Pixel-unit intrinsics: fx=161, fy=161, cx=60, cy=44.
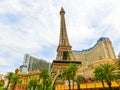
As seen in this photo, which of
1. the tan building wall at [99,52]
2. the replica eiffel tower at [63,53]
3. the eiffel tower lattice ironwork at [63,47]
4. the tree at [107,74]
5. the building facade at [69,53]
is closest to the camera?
the tree at [107,74]

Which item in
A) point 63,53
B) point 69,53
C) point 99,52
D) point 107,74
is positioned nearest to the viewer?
→ point 107,74

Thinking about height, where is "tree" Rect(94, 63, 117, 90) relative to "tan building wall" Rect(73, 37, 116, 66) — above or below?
below

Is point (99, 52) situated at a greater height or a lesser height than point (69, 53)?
greater

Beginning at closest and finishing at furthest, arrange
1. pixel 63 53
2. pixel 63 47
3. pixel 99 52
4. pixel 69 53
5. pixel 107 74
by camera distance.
Result: 1. pixel 107 74
2. pixel 63 47
3. pixel 69 53
4. pixel 63 53
5. pixel 99 52

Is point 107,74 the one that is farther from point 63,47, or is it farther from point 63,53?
point 63,53

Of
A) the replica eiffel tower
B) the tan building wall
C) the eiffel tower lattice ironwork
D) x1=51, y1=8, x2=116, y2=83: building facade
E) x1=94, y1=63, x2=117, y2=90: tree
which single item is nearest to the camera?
x1=94, y1=63, x2=117, y2=90: tree

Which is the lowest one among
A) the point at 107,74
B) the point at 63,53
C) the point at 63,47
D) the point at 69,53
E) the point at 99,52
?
the point at 107,74

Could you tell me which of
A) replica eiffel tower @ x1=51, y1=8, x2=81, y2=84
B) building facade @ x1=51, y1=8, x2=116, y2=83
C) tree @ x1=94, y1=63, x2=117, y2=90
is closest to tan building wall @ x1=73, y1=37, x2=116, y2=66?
building facade @ x1=51, y1=8, x2=116, y2=83

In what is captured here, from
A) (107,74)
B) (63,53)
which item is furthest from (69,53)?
(107,74)

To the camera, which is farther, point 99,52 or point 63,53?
point 99,52

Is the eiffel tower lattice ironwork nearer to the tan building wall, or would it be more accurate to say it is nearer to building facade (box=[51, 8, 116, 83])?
building facade (box=[51, 8, 116, 83])

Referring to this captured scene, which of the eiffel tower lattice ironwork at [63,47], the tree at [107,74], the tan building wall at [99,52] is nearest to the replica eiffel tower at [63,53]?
the eiffel tower lattice ironwork at [63,47]

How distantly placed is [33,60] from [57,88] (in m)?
133

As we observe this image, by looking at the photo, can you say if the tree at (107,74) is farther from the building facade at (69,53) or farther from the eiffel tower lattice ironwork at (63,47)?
the eiffel tower lattice ironwork at (63,47)
